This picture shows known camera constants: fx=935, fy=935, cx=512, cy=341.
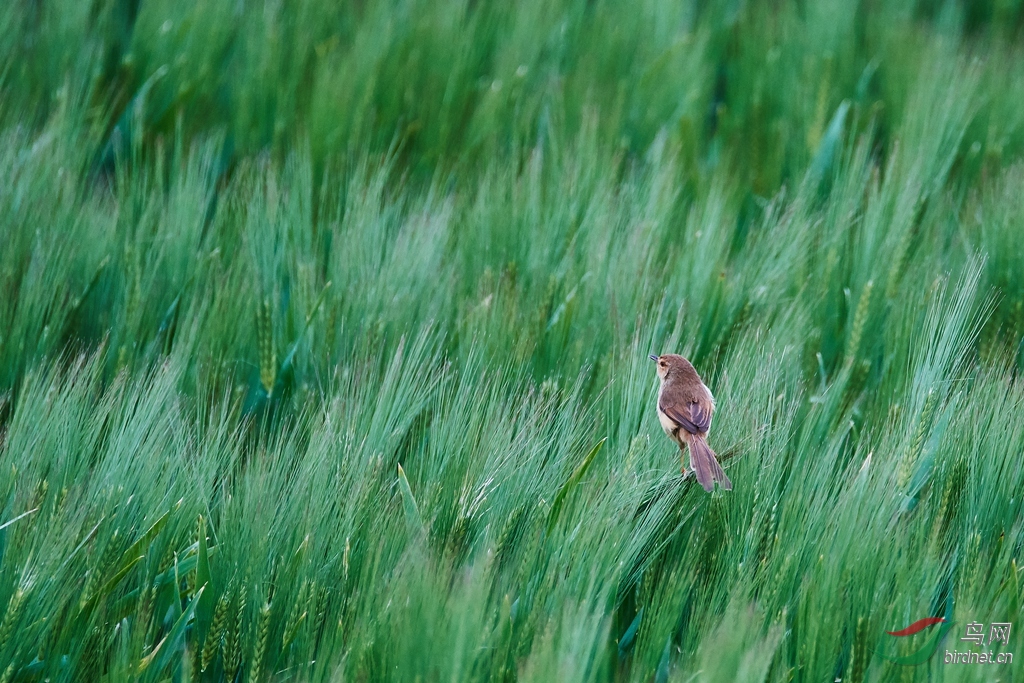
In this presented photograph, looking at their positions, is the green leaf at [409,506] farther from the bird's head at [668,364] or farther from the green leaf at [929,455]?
the green leaf at [929,455]

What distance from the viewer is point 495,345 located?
1976 mm

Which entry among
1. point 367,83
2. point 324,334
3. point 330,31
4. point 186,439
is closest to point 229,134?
point 367,83

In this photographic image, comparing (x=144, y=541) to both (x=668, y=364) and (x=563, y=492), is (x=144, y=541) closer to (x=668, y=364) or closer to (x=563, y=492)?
(x=563, y=492)

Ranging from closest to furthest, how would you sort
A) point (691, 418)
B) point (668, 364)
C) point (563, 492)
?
point (563, 492)
point (691, 418)
point (668, 364)

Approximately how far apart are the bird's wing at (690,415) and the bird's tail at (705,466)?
20mm

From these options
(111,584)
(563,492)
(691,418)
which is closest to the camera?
(111,584)

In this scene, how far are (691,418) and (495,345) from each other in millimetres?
487

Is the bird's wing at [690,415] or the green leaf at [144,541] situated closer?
the green leaf at [144,541]

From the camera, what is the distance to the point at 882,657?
140 cm

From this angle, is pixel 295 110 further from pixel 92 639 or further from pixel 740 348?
pixel 92 639

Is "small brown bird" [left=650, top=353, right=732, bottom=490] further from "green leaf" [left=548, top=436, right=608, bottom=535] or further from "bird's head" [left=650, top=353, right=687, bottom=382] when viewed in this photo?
"green leaf" [left=548, top=436, right=608, bottom=535]

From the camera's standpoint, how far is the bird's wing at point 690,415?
1.65 meters

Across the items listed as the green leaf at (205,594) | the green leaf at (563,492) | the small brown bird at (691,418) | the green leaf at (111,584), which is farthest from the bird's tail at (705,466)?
the green leaf at (111,584)

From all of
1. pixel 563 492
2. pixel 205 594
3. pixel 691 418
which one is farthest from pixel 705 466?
pixel 205 594
